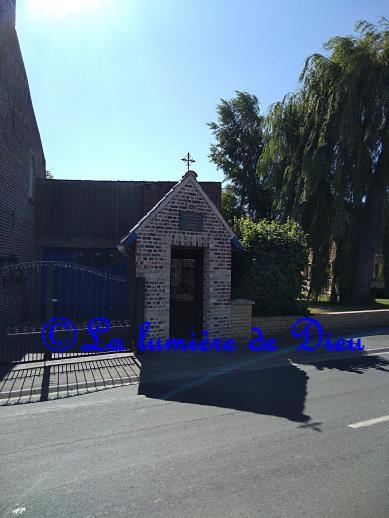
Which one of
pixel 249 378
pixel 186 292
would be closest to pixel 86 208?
pixel 186 292

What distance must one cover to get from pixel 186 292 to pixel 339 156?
11.1 m

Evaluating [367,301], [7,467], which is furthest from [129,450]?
[367,301]

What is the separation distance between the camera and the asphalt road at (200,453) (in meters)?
3.62

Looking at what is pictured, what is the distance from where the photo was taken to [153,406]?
6.39 meters

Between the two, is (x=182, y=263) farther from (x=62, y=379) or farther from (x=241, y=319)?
(x=62, y=379)

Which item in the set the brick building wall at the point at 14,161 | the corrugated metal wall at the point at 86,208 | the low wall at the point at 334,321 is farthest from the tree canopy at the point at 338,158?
the brick building wall at the point at 14,161

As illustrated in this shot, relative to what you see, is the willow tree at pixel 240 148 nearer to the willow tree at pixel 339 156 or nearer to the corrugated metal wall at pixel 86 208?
the willow tree at pixel 339 156

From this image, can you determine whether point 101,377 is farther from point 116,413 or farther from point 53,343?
point 53,343

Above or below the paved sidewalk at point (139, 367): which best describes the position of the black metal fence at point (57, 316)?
above

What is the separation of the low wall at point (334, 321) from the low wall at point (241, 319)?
0.43m

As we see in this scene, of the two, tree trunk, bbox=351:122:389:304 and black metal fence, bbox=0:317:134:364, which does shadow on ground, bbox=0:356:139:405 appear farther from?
tree trunk, bbox=351:122:389:304

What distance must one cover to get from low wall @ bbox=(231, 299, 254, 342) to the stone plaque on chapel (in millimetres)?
2097

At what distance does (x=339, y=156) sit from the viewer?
19297mm

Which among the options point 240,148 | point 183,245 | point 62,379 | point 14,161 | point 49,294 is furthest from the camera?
point 240,148
